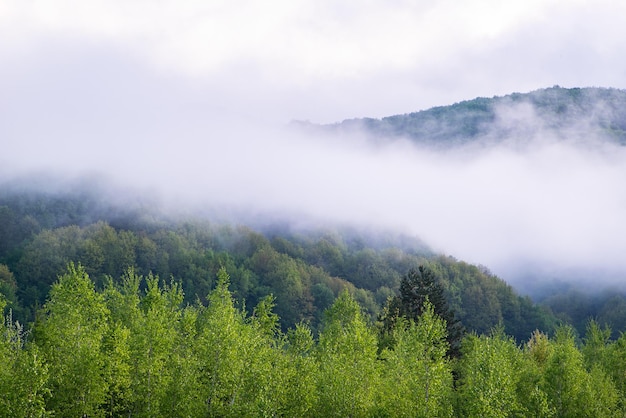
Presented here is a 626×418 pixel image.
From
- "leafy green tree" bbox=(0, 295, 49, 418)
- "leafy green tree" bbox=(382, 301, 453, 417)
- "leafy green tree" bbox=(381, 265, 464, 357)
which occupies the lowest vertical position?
"leafy green tree" bbox=(381, 265, 464, 357)

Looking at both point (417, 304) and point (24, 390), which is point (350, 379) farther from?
point (417, 304)

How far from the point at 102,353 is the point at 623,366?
6684 cm

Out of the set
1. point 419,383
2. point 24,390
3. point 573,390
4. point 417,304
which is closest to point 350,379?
point 419,383

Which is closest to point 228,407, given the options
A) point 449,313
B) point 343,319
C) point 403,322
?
point 343,319

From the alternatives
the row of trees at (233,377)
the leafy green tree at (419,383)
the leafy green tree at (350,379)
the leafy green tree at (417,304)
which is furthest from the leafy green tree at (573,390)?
the leafy green tree at (417,304)

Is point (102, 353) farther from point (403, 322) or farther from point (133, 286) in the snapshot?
point (403, 322)

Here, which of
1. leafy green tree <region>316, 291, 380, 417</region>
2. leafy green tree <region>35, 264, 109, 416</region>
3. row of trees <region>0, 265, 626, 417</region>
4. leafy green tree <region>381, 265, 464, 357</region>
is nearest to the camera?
row of trees <region>0, 265, 626, 417</region>

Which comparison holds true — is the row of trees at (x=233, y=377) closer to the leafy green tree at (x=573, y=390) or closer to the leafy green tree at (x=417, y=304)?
the leafy green tree at (x=573, y=390)

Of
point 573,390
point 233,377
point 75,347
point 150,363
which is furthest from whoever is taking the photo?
point 573,390

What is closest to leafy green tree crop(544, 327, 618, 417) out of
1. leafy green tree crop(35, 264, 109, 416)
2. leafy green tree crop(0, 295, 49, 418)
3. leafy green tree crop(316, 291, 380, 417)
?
leafy green tree crop(316, 291, 380, 417)

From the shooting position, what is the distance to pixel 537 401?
65.3 metres

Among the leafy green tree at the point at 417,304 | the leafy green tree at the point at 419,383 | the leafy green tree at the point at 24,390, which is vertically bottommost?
the leafy green tree at the point at 417,304

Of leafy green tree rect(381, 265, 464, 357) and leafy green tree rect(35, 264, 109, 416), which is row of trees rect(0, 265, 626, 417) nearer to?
leafy green tree rect(35, 264, 109, 416)

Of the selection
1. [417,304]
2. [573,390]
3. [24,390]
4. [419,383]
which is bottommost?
[417,304]
